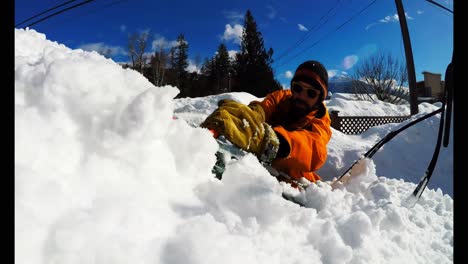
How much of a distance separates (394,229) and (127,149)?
3.58 feet

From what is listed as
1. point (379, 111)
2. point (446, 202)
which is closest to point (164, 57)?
point (379, 111)

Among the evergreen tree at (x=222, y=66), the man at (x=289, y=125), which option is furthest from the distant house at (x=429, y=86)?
the man at (x=289, y=125)

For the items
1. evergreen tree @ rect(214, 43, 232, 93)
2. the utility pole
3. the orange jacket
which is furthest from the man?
evergreen tree @ rect(214, 43, 232, 93)

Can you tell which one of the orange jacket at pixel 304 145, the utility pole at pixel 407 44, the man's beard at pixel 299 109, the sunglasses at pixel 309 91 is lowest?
the orange jacket at pixel 304 145

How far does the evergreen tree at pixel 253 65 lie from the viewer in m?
27.6

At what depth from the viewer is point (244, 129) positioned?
146 centimetres

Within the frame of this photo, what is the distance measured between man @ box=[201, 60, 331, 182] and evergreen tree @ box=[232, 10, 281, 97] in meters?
24.2

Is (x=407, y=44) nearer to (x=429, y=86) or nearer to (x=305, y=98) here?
(x=305, y=98)

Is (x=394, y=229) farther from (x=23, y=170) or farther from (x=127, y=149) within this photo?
(x=23, y=170)

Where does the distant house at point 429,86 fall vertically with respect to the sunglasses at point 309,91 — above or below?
above

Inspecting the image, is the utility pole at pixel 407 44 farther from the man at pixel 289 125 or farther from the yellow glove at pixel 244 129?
the yellow glove at pixel 244 129

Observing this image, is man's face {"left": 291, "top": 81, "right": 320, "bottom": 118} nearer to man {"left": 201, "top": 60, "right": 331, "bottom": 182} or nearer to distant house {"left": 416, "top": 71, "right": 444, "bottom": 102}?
man {"left": 201, "top": 60, "right": 331, "bottom": 182}

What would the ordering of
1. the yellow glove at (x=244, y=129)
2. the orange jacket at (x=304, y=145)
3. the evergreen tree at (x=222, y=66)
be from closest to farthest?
the yellow glove at (x=244, y=129)
the orange jacket at (x=304, y=145)
the evergreen tree at (x=222, y=66)
